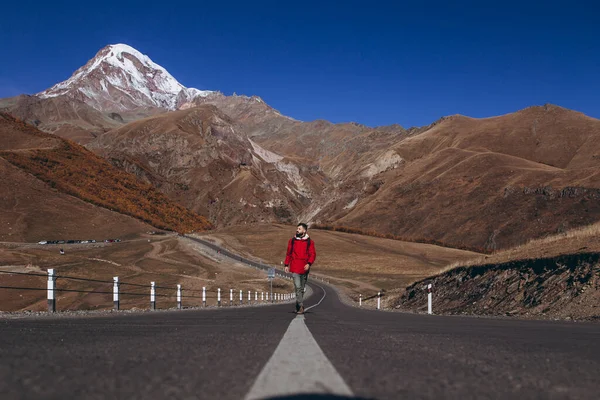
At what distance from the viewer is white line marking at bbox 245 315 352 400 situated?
10.4 feet

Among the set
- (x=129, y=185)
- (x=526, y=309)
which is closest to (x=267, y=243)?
(x=129, y=185)

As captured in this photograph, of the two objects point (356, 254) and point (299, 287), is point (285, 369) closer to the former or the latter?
point (299, 287)

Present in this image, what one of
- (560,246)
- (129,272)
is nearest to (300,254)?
(560,246)

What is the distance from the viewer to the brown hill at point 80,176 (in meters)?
120

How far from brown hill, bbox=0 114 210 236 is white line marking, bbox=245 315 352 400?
111099 mm

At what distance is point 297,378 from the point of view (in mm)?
3564

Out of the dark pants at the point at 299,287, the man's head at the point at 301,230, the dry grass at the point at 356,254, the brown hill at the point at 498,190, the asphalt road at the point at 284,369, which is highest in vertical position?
the brown hill at the point at 498,190

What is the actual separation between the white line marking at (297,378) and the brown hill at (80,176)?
11110 cm

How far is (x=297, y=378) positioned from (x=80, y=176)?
144065mm

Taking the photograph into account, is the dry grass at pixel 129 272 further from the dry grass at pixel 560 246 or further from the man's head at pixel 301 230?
the man's head at pixel 301 230

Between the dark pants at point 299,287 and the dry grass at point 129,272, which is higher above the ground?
the dark pants at point 299,287

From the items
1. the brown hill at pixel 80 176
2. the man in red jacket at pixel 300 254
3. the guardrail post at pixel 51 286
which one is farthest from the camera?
the brown hill at pixel 80 176

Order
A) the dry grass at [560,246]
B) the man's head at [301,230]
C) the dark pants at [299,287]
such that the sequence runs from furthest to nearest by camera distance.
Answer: the dry grass at [560,246] → the dark pants at [299,287] → the man's head at [301,230]

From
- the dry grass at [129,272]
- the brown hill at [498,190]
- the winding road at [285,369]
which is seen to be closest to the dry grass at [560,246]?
the winding road at [285,369]
